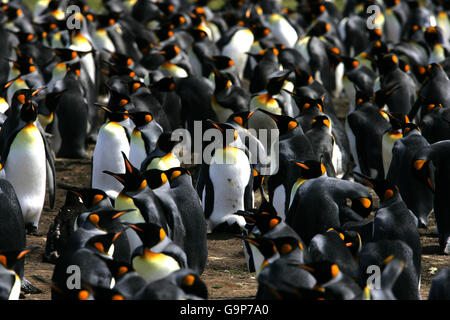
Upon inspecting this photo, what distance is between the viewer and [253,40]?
1259cm

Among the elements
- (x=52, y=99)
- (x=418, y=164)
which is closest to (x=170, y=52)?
(x=52, y=99)

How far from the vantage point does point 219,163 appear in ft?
22.5

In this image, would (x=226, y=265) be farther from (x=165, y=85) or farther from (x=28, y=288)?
(x=165, y=85)

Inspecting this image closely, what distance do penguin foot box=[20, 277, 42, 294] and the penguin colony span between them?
1 centimetres

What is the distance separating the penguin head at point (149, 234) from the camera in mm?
5004

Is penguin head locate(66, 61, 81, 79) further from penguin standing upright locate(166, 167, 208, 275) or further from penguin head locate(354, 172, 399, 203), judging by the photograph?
penguin head locate(354, 172, 399, 203)

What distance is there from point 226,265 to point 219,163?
36.6 inches

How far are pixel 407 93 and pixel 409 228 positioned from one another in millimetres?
4294

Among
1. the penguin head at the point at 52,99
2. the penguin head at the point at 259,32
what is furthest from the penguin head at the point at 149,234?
the penguin head at the point at 259,32

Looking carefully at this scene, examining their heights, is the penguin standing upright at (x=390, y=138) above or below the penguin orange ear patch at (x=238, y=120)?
below

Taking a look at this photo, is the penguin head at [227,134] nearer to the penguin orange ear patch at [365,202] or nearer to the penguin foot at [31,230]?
the penguin orange ear patch at [365,202]

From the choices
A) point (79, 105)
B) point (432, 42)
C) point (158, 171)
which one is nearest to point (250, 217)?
point (158, 171)

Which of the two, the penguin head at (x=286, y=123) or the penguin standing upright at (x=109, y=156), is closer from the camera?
the penguin head at (x=286, y=123)

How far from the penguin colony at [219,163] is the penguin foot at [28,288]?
0.01 meters
